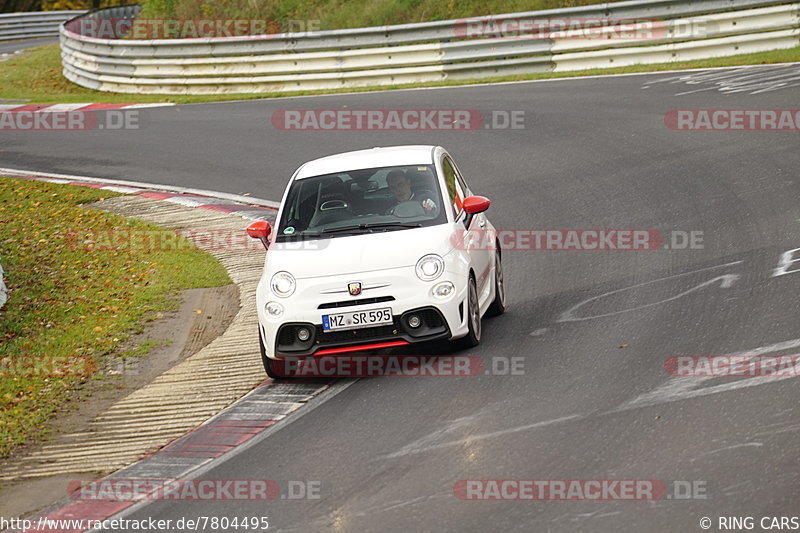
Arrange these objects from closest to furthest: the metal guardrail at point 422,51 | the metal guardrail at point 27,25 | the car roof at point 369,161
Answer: the car roof at point 369,161 < the metal guardrail at point 422,51 < the metal guardrail at point 27,25

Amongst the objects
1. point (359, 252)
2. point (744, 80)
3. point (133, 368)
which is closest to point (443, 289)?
point (359, 252)

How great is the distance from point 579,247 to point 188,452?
5.83 m

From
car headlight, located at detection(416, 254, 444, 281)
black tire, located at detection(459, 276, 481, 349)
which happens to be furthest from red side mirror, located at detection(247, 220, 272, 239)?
black tire, located at detection(459, 276, 481, 349)

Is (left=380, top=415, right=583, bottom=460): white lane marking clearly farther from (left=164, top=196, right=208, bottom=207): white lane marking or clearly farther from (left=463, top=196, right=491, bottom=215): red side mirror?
(left=164, top=196, right=208, bottom=207): white lane marking

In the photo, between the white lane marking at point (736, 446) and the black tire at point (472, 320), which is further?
the black tire at point (472, 320)

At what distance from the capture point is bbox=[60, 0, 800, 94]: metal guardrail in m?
22.2

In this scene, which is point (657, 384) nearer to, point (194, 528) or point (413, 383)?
point (413, 383)

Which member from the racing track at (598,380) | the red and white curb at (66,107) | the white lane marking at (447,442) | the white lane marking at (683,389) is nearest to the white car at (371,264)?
the racing track at (598,380)

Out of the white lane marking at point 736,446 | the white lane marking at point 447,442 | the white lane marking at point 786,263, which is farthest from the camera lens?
the white lane marking at point 786,263

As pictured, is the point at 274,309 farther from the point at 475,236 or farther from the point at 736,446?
the point at 736,446

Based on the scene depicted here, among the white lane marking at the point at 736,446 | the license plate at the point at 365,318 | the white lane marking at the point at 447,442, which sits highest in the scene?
the white lane marking at the point at 736,446

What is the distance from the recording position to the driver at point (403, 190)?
998cm

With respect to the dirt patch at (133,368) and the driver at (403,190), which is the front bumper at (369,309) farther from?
the dirt patch at (133,368)

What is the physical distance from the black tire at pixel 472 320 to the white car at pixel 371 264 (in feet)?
0.04
